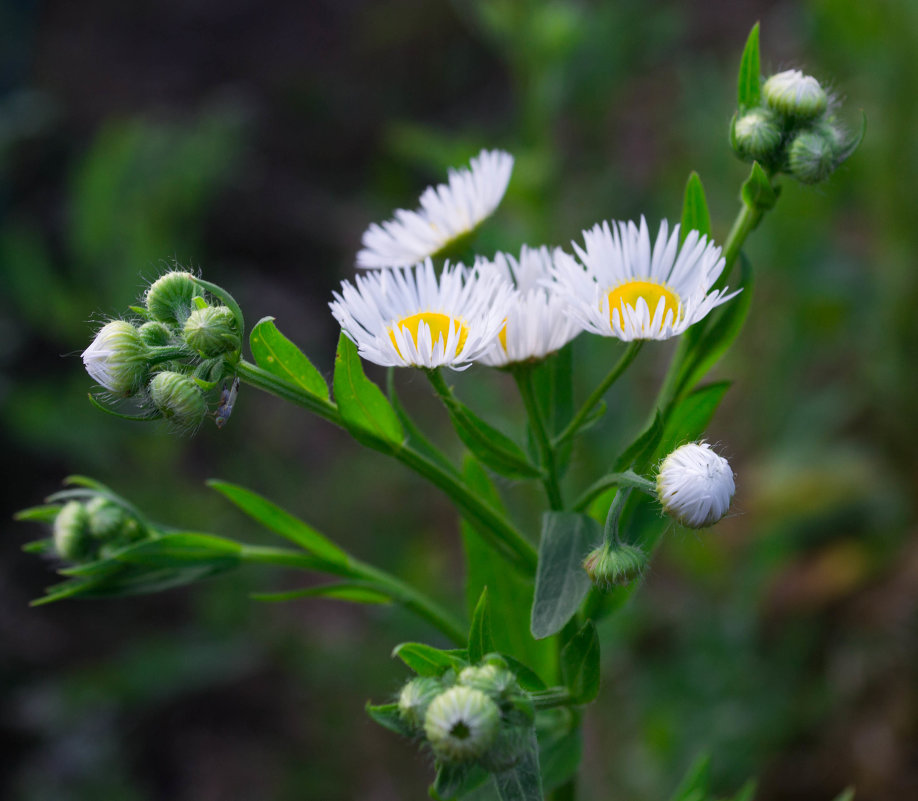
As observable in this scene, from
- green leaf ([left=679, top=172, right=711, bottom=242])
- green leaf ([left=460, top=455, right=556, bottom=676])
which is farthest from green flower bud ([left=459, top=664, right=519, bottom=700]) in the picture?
green leaf ([left=679, top=172, right=711, bottom=242])

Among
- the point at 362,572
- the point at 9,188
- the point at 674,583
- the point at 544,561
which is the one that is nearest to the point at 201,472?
the point at 9,188

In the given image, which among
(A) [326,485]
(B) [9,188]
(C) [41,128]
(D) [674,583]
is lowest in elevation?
(D) [674,583]

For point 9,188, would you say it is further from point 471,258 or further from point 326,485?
point 471,258

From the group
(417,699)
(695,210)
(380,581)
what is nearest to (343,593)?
(380,581)

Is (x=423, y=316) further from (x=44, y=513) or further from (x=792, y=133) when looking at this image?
(x=44, y=513)

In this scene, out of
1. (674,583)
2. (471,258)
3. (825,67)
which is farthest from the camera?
(825,67)

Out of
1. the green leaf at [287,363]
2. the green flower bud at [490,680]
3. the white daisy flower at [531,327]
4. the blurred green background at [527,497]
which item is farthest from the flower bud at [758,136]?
the blurred green background at [527,497]

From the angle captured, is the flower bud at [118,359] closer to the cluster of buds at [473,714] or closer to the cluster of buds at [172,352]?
the cluster of buds at [172,352]
